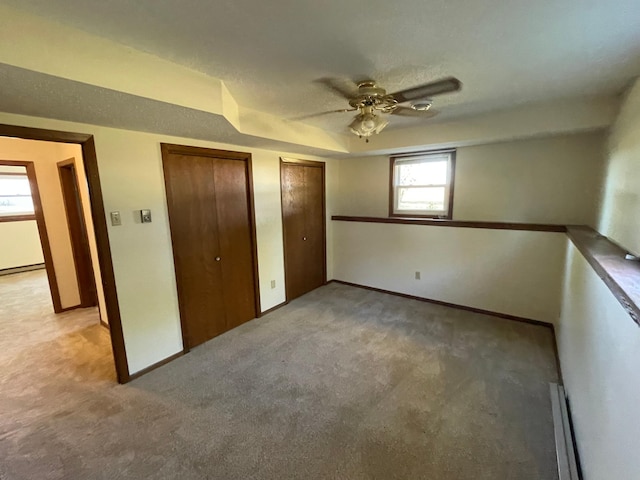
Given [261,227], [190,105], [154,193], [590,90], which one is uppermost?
[590,90]

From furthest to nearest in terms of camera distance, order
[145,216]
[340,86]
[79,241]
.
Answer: [79,241] → [145,216] → [340,86]

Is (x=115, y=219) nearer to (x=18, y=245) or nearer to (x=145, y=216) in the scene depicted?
(x=145, y=216)

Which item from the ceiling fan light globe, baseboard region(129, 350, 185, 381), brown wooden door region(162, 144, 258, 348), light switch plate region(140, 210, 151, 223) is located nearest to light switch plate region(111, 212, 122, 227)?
light switch plate region(140, 210, 151, 223)

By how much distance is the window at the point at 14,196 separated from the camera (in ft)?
19.0

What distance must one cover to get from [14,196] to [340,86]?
25.6 ft

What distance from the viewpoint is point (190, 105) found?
175 cm

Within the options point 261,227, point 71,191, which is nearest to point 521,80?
point 261,227

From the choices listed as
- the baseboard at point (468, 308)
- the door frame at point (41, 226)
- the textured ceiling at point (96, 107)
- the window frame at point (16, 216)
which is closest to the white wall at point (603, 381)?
the baseboard at point (468, 308)

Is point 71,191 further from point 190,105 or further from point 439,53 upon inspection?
point 439,53

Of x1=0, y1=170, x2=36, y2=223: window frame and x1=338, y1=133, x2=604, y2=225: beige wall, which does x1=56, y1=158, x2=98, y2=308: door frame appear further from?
x1=338, y1=133, x2=604, y2=225: beige wall

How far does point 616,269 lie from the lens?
1273 millimetres

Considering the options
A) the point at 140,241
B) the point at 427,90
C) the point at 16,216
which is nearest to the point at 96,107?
the point at 140,241

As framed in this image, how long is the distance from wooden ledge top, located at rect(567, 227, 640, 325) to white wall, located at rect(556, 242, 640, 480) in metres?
0.08

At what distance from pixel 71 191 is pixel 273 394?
382 centimetres
